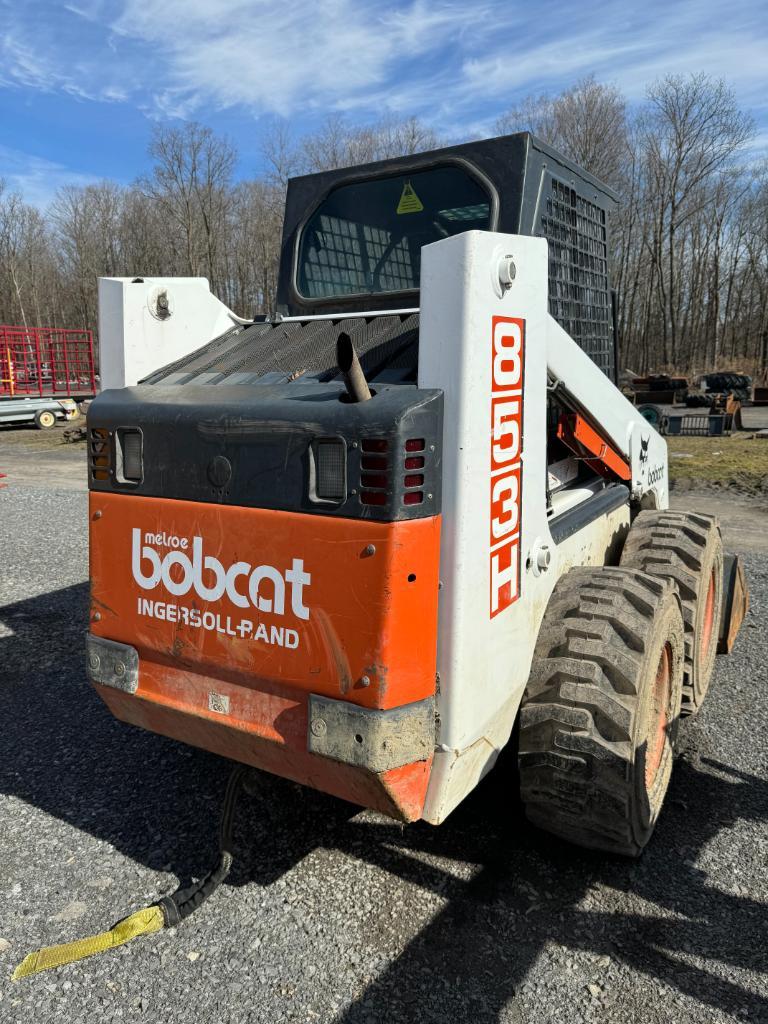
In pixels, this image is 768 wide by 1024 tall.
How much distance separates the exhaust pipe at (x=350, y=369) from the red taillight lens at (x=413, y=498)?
0.99 feet

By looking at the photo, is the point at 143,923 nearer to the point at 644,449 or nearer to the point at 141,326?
the point at 141,326

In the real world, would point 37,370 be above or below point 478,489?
above

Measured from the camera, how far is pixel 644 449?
424 cm

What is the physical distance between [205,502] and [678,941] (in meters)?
2.06

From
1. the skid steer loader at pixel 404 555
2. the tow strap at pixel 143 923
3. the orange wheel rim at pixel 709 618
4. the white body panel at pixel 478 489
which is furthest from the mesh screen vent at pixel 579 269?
the tow strap at pixel 143 923

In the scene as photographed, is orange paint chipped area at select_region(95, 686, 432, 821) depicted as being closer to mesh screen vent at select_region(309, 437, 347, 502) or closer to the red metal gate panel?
mesh screen vent at select_region(309, 437, 347, 502)

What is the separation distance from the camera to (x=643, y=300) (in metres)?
46.5

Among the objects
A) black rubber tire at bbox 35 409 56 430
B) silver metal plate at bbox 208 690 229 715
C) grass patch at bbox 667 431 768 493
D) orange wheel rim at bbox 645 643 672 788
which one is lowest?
orange wheel rim at bbox 645 643 672 788

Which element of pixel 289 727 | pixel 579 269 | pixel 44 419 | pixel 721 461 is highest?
pixel 579 269

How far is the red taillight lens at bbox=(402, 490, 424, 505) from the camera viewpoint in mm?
2168

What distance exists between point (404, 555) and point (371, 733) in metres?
0.51

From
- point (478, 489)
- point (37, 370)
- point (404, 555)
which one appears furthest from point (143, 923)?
point (37, 370)

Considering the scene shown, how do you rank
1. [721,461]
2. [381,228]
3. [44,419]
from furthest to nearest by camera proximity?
1. [44,419]
2. [721,461]
3. [381,228]

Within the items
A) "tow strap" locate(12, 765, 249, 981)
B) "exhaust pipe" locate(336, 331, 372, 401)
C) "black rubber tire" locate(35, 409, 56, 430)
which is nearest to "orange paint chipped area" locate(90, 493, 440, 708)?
"exhaust pipe" locate(336, 331, 372, 401)
